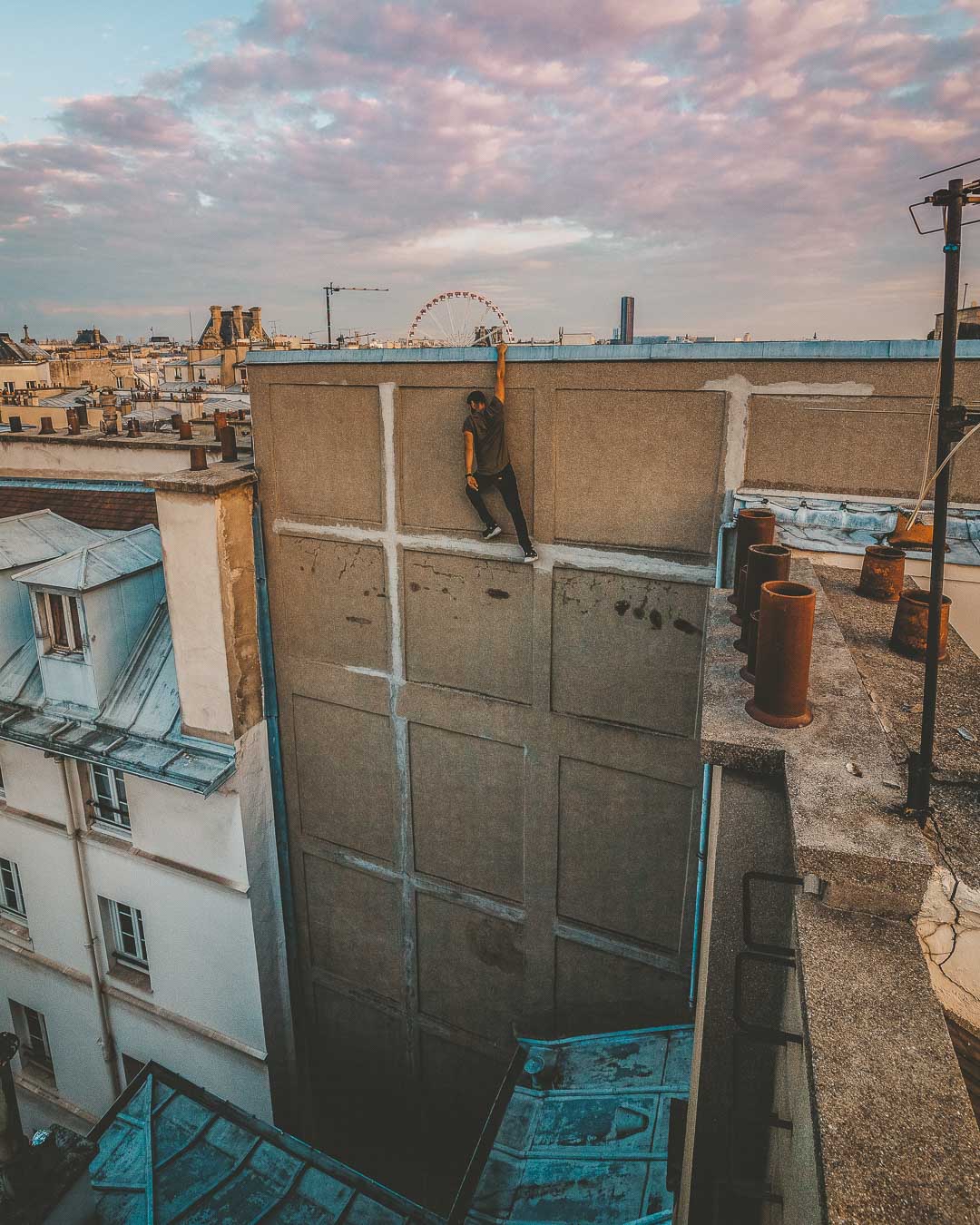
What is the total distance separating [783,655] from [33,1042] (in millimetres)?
17785

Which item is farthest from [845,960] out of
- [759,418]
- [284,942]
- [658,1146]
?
[284,942]

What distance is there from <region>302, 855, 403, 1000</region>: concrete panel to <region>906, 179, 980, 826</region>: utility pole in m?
10.1

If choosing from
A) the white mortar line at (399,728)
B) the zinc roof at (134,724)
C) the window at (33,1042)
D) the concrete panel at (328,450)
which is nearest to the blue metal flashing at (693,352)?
the concrete panel at (328,450)

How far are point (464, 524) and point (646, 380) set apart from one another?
2.97 m

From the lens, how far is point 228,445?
40.7ft

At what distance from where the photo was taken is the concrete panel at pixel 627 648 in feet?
31.5

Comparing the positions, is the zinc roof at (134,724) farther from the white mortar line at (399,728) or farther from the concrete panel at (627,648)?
the concrete panel at (627,648)

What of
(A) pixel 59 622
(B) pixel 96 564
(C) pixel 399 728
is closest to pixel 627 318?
(C) pixel 399 728

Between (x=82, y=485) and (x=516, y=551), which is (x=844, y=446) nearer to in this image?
(x=516, y=551)

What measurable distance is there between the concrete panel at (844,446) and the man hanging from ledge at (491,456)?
2761mm

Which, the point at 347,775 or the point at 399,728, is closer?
the point at 399,728

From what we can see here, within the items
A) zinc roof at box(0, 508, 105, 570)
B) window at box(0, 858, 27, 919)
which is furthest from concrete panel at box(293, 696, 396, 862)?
window at box(0, 858, 27, 919)

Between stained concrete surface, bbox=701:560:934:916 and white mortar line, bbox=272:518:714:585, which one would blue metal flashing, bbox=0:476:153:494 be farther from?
stained concrete surface, bbox=701:560:934:916

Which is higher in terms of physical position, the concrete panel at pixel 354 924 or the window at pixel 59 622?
the window at pixel 59 622
